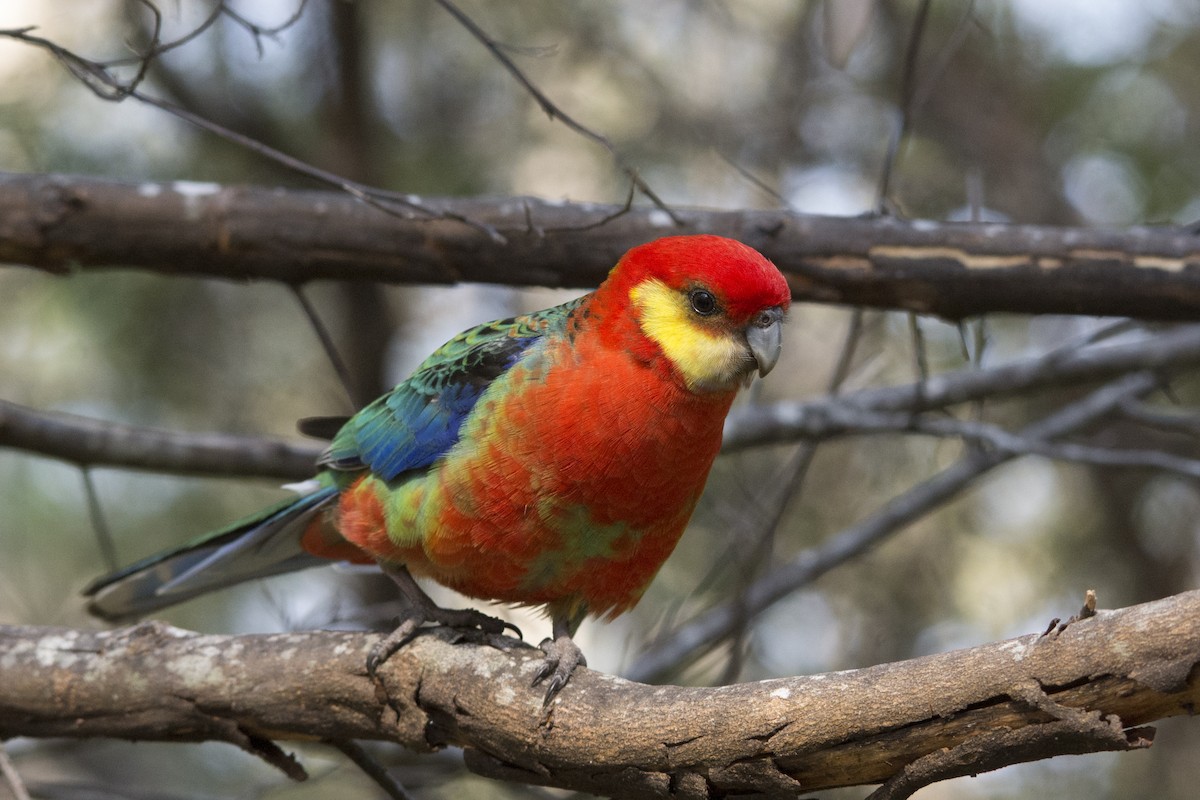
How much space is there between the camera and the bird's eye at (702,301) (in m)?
3.12

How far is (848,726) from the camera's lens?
2.31 meters

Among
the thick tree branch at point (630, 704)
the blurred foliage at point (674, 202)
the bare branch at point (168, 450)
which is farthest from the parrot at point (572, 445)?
the blurred foliage at point (674, 202)

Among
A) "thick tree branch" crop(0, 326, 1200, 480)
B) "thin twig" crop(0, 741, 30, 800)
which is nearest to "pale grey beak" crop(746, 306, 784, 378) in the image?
"thick tree branch" crop(0, 326, 1200, 480)

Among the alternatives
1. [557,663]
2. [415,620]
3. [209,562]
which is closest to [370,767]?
[415,620]

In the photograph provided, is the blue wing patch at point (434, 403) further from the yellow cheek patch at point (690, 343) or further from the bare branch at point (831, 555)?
the bare branch at point (831, 555)

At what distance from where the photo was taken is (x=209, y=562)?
405cm

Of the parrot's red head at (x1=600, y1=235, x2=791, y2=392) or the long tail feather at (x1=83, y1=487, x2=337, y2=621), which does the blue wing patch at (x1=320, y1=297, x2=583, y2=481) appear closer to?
the long tail feather at (x1=83, y1=487, x2=337, y2=621)

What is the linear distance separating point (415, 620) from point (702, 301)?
131 centimetres

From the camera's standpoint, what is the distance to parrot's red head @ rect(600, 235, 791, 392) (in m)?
3.08

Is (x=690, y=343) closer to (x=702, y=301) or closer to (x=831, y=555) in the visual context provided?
(x=702, y=301)

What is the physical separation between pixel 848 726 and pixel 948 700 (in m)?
0.22

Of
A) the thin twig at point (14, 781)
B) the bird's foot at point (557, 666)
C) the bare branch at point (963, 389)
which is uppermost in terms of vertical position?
the bare branch at point (963, 389)

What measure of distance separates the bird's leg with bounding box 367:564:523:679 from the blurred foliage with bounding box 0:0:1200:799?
2.85m

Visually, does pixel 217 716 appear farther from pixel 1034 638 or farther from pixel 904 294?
pixel 904 294
